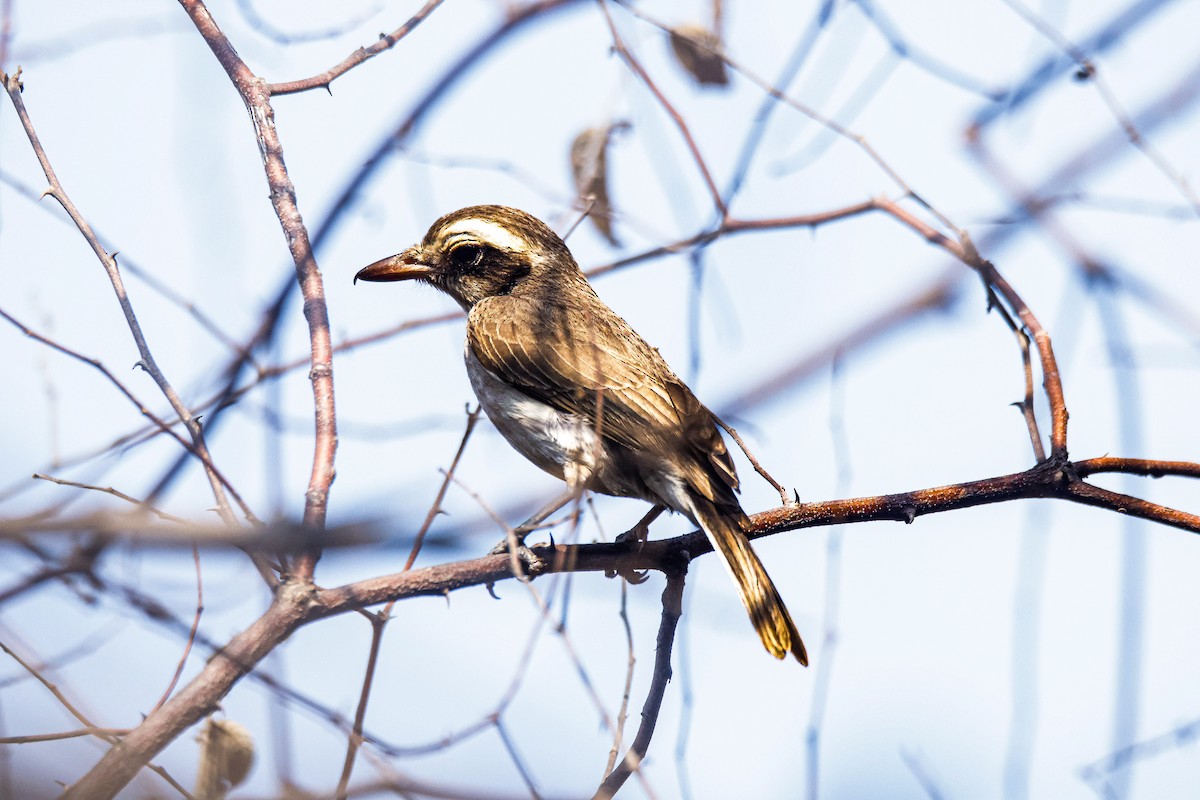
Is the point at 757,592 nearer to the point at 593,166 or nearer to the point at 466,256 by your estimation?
the point at 593,166

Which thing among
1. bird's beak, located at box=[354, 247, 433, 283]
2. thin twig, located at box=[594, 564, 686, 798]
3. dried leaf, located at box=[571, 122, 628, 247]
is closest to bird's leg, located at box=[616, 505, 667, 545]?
thin twig, located at box=[594, 564, 686, 798]

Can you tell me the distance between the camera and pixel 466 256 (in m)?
6.48

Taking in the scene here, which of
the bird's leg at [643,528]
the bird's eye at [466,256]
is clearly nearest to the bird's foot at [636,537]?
the bird's leg at [643,528]

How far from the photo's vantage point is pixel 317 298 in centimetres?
379

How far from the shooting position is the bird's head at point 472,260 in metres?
6.46

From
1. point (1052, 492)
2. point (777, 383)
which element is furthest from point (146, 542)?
point (1052, 492)

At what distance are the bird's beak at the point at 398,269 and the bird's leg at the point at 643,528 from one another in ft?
6.83

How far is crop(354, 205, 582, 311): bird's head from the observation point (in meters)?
6.46

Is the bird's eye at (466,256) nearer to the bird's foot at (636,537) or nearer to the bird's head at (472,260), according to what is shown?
the bird's head at (472,260)

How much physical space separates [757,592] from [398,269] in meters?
2.99

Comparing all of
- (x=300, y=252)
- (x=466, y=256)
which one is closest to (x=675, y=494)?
(x=300, y=252)

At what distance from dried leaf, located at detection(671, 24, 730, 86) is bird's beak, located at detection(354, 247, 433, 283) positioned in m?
2.00

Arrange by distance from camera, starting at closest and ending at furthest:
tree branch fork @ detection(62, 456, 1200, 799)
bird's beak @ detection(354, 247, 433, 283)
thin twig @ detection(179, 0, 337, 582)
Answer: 1. tree branch fork @ detection(62, 456, 1200, 799)
2. thin twig @ detection(179, 0, 337, 582)
3. bird's beak @ detection(354, 247, 433, 283)

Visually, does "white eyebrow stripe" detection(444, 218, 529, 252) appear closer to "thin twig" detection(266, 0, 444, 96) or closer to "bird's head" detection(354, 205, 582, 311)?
"bird's head" detection(354, 205, 582, 311)
